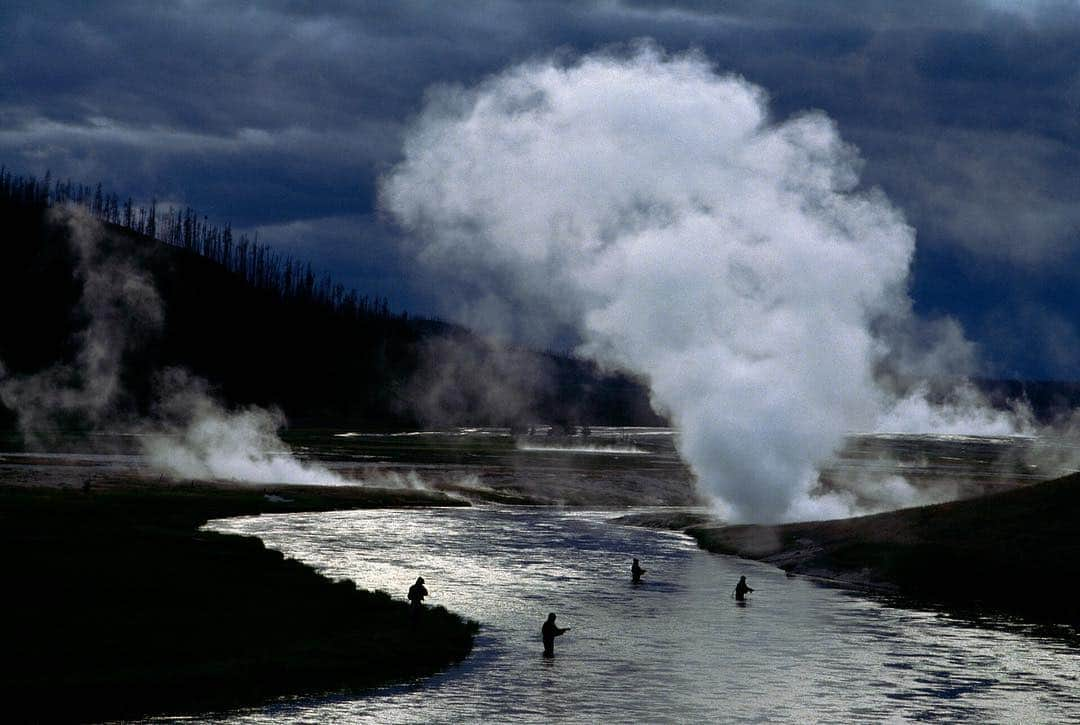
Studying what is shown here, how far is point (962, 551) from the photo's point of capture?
77812 millimetres

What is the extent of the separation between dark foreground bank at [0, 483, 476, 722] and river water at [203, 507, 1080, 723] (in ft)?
6.32

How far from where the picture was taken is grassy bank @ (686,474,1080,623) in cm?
6944

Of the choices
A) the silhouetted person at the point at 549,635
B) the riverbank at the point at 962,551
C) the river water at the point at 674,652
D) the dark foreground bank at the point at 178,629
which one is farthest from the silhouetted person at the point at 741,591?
the silhouetted person at the point at 549,635

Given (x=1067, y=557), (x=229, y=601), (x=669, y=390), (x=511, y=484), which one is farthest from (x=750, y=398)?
(x=229, y=601)

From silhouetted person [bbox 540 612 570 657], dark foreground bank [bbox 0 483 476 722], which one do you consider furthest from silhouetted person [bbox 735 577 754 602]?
silhouetted person [bbox 540 612 570 657]

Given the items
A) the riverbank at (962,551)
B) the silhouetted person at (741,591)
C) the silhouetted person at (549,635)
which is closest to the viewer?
the silhouetted person at (549,635)

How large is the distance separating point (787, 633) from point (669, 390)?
69060 mm

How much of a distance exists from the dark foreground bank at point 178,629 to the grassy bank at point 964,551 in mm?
31780

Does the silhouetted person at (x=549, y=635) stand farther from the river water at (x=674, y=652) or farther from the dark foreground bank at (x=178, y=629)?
the dark foreground bank at (x=178, y=629)

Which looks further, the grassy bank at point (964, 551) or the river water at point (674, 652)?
the grassy bank at point (964, 551)

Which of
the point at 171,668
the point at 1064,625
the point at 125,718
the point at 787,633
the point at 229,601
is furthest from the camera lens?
the point at 1064,625

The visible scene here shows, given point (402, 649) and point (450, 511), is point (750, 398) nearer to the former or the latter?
point (450, 511)

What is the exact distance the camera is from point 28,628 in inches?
1676

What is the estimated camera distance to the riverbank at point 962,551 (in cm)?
6938
